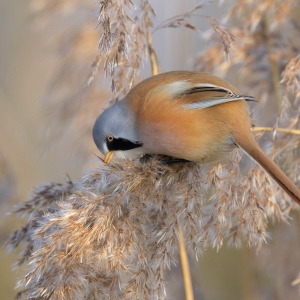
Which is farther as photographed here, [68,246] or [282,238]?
[282,238]

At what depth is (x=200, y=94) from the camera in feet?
5.60

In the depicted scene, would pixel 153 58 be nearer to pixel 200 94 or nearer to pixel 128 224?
pixel 200 94

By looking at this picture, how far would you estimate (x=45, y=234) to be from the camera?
1.22 metres

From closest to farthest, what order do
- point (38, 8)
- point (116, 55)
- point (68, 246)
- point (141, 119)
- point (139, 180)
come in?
point (68, 246)
point (139, 180)
point (116, 55)
point (141, 119)
point (38, 8)

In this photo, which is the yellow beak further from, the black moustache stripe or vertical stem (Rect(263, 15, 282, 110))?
vertical stem (Rect(263, 15, 282, 110))

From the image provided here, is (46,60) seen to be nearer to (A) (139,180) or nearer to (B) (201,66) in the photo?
(B) (201,66)

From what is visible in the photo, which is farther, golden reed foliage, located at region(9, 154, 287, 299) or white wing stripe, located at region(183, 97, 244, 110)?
white wing stripe, located at region(183, 97, 244, 110)

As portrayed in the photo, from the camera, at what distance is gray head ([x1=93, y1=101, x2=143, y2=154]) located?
64.6 inches

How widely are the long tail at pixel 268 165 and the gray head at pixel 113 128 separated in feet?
1.37

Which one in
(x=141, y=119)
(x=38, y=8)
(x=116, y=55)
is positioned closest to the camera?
(x=116, y=55)

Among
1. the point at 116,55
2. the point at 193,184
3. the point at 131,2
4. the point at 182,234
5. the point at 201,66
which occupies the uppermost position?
the point at 131,2

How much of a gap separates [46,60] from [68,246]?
126cm

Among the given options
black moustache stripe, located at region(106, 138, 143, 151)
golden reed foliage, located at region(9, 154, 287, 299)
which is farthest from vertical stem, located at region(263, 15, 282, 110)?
black moustache stripe, located at region(106, 138, 143, 151)

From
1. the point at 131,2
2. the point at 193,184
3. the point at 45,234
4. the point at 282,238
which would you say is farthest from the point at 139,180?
the point at 282,238
